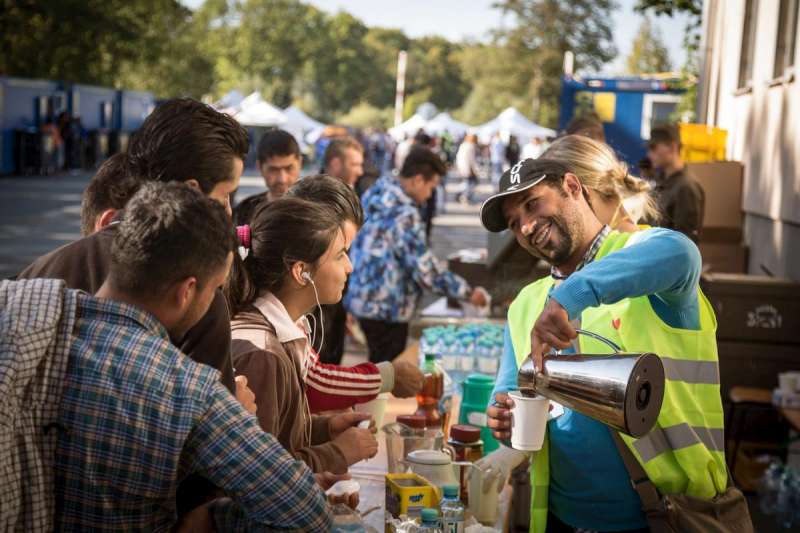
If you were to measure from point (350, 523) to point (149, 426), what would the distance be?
917mm

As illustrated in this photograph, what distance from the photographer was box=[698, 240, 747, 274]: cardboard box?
32.5ft

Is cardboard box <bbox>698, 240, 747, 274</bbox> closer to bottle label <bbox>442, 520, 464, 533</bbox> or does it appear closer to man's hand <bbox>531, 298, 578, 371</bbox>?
bottle label <bbox>442, 520, 464, 533</bbox>

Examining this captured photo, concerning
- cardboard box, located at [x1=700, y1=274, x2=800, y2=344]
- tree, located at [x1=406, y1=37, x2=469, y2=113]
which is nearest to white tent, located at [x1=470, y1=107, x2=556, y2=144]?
cardboard box, located at [x1=700, y1=274, x2=800, y2=344]

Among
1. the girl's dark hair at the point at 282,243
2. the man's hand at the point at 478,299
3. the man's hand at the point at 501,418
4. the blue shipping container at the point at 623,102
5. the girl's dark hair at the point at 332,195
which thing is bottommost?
the man's hand at the point at 478,299

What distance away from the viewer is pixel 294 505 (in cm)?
196

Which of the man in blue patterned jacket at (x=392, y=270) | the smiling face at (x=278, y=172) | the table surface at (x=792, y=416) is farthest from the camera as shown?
the man in blue patterned jacket at (x=392, y=270)

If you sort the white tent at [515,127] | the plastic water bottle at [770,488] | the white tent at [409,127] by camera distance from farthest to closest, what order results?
the white tent at [409,127] < the white tent at [515,127] < the plastic water bottle at [770,488]

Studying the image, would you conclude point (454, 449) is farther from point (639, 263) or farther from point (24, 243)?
point (24, 243)

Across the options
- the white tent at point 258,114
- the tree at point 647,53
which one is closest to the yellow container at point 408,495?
the white tent at point 258,114

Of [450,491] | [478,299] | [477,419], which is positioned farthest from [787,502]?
[450,491]

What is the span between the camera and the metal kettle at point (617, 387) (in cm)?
230

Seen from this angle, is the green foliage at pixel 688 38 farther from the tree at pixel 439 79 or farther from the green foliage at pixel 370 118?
the tree at pixel 439 79

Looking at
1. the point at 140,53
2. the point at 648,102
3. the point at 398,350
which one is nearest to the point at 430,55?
the point at 140,53

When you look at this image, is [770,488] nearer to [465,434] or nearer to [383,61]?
[465,434]
